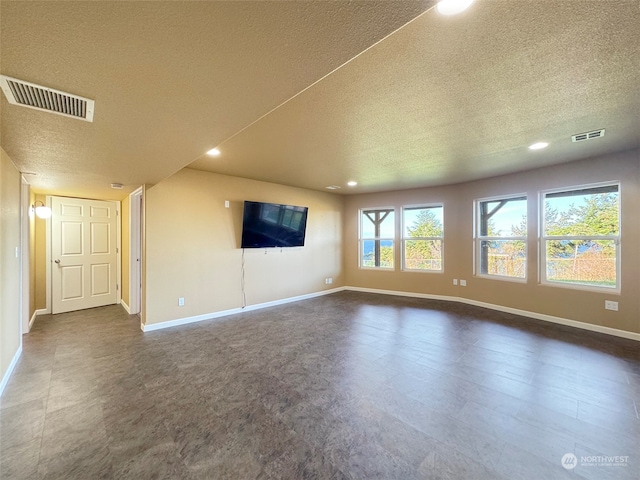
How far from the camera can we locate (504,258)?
15.8 feet

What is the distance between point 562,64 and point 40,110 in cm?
327

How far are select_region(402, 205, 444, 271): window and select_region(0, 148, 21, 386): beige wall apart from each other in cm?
611

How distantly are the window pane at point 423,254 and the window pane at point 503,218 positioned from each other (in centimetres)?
94

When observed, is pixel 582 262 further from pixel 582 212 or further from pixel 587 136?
pixel 587 136

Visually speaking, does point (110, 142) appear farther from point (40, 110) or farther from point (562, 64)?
point (562, 64)

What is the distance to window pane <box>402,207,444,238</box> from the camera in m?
5.79

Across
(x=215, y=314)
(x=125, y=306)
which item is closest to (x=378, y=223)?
(x=215, y=314)

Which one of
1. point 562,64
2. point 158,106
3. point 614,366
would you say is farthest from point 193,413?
point 614,366

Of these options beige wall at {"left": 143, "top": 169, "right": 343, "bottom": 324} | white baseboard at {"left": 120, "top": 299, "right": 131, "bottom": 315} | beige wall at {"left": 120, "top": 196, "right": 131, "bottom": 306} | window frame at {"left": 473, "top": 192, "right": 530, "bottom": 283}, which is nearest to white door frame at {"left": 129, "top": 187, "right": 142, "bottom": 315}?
white baseboard at {"left": 120, "top": 299, "right": 131, "bottom": 315}

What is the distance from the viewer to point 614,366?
8.86ft

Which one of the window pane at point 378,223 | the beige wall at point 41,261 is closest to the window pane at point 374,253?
the window pane at point 378,223

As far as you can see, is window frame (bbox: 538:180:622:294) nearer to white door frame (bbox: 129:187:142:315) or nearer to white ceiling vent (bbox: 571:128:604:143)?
white ceiling vent (bbox: 571:128:604:143)

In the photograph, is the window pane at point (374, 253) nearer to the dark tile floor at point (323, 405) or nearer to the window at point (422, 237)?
the window at point (422, 237)

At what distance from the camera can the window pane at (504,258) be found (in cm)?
457
